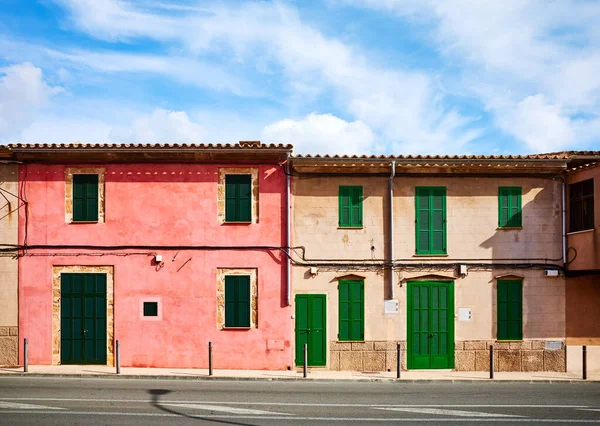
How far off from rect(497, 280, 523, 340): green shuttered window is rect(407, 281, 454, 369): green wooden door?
1.50m

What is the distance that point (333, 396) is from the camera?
15414 mm

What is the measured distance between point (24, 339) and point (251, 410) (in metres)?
8.70

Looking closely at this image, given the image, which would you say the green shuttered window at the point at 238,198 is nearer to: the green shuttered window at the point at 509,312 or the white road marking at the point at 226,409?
the white road marking at the point at 226,409

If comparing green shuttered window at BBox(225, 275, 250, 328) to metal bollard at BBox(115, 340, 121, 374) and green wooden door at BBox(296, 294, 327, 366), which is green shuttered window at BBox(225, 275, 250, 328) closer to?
green wooden door at BBox(296, 294, 327, 366)

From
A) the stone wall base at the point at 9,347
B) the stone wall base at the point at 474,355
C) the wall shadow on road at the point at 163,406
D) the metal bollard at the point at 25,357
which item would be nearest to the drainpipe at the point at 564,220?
the stone wall base at the point at 474,355

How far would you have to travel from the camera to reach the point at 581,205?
806 inches

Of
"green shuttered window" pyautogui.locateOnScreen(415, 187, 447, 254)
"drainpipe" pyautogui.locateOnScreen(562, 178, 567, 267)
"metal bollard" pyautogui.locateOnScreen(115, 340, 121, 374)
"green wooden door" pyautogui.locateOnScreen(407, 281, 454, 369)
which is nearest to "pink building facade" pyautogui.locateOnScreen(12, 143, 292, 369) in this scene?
"metal bollard" pyautogui.locateOnScreen(115, 340, 121, 374)

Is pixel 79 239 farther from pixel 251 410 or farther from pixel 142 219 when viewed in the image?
pixel 251 410

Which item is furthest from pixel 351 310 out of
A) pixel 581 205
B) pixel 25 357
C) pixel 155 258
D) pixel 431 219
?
pixel 25 357

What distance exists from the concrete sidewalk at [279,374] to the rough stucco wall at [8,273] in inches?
32.9

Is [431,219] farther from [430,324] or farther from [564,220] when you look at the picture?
[564,220]

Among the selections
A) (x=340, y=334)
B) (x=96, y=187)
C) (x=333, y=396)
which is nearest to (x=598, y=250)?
(x=340, y=334)

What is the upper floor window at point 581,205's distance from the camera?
65.8 feet

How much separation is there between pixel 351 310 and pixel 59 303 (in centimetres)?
863
